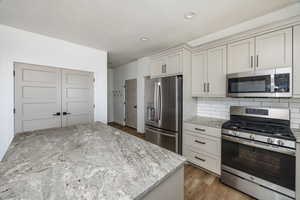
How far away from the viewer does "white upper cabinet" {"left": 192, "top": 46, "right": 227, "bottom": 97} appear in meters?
2.31

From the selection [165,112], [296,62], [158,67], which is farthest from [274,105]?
[158,67]

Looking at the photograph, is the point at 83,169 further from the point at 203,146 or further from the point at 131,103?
the point at 131,103

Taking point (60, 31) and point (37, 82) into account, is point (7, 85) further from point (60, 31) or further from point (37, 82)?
point (60, 31)

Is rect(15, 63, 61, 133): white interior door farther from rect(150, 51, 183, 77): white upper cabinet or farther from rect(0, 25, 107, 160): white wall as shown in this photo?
rect(150, 51, 183, 77): white upper cabinet

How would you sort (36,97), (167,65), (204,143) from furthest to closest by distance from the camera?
(167,65), (36,97), (204,143)

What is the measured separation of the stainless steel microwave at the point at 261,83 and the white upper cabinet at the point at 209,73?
0.61 feet

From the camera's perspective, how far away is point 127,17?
201 cm

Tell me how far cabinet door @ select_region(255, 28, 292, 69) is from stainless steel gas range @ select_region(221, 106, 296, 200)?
2.29 feet

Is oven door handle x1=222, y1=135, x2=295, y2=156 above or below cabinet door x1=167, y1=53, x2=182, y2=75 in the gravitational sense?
below

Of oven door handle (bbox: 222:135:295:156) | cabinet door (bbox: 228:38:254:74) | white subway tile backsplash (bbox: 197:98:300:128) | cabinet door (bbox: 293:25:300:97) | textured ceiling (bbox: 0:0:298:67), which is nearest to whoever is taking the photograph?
oven door handle (bbox: 222:135:295:156)

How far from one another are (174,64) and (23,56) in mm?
3019

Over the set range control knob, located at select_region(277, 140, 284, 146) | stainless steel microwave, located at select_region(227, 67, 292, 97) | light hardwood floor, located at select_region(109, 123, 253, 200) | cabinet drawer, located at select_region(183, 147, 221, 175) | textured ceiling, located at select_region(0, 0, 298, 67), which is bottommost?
light hardwood floor, located at select_region(109, 123, 253, 200)

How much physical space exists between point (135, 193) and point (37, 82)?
10.4 feet

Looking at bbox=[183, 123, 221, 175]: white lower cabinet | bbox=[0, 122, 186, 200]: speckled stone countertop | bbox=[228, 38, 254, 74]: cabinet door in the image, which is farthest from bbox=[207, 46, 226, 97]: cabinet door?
bbox=[0, 122, 186, 200]: speckled stone countertop
